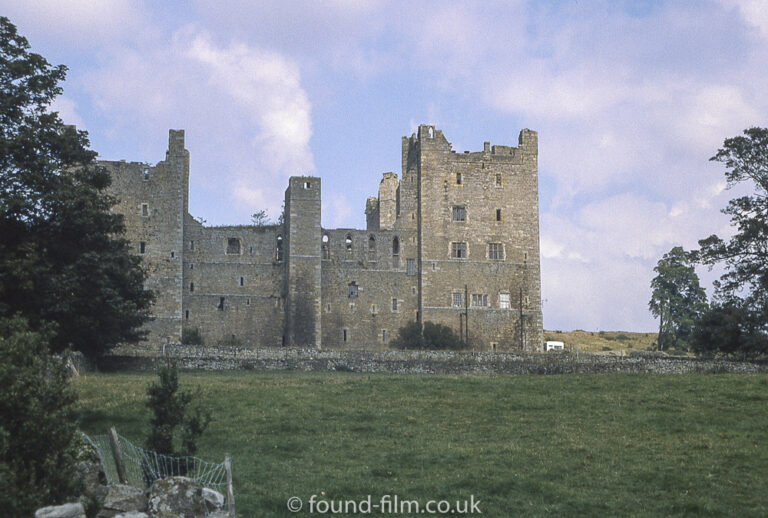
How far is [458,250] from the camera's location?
233ft

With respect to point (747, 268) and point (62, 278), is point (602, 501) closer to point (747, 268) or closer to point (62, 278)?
point (62, 278)

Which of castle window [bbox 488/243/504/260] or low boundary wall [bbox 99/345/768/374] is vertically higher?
castle window [bbox 488/243/504/260]

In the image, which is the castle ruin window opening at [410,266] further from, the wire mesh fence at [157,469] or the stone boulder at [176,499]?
the stone boulder at [176,499]

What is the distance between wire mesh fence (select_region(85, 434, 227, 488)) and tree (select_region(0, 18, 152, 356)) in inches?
370

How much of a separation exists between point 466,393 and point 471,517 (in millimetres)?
14687

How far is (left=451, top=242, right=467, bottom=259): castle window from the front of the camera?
232 ft

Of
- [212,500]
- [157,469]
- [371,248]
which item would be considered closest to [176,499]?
[212,500]

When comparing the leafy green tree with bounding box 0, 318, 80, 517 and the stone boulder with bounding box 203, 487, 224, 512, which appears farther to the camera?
the stone boulder with bounding box 203, 487, 224, 512

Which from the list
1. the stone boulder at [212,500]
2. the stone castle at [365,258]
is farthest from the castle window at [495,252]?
the stone boulder at [212,500]

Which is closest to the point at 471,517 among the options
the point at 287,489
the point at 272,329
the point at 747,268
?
the point at 287,489

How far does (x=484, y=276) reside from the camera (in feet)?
233

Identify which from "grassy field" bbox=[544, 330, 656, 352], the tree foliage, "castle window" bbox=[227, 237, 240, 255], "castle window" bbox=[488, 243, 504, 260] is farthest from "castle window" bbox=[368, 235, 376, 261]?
"grassy field" bbox=[544, 330, 656, 352]

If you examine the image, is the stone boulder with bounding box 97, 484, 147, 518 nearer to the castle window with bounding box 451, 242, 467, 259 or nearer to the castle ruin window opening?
the castle ruin window opening

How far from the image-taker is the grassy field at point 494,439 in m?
19.0
